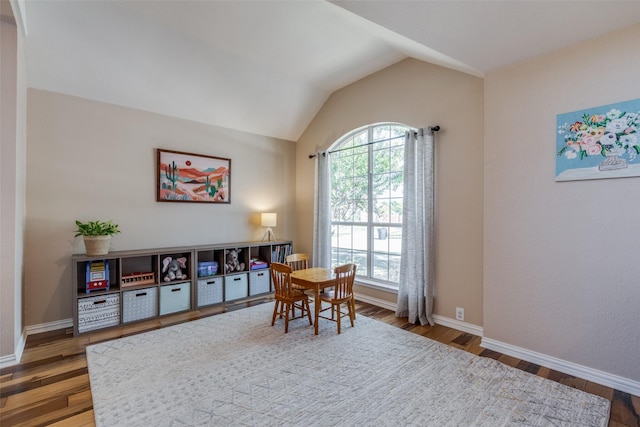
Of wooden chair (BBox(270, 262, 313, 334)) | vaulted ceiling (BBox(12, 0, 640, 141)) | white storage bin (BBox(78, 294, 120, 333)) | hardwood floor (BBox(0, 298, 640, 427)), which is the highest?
vaulted ceiling (BBox(12, 0, 640, 141))

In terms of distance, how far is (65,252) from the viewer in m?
3.27

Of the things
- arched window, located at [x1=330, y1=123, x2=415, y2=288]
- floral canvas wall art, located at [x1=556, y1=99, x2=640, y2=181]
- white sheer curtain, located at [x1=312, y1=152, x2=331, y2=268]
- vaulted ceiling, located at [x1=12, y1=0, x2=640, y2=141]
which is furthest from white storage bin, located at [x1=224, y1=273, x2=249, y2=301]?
floral canvas wall art, located at [x1=556, y1=99, x2=640, y2=181]

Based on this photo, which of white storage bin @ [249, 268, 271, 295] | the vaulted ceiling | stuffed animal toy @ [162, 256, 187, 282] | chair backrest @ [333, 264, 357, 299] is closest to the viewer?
the vaulted ceiling

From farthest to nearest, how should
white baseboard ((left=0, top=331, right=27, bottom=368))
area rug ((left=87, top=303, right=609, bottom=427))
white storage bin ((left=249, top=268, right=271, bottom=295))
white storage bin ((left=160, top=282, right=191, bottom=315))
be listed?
white storage bin ((left=249, top=268, right=271, bottom=295))
white storage bin ((left=160, top=282, right=191, bottom=315))
white baseboard ((left=0, top=331, right=27, bottom=368))
area rug ((left=87, top=303, right=609, bottom=427))

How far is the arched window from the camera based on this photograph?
12.9 ft

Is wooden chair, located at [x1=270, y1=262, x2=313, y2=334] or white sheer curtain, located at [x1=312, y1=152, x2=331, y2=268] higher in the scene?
white sheer curtain, located at [x1=312, y1=152, x2=331, y2=268]

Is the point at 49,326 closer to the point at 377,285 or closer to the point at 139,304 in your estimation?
the point at 139,304

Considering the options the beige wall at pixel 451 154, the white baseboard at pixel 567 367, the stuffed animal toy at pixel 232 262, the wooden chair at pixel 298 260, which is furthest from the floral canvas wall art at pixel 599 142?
the stuffed animal toy at pixel 232 262

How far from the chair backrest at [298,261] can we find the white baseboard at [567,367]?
2.23 m

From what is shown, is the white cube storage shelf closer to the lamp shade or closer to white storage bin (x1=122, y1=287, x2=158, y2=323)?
white storage bin (x1=122, y1=287, x2=158, y2=323)

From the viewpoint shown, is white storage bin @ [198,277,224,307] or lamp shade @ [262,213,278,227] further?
lamp shade @ [262,213,278,227]

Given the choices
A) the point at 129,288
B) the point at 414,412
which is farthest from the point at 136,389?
the point at 414,412

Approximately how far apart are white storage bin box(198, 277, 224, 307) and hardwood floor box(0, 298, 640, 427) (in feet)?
1.93

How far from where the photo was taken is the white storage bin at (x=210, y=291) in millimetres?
3898
